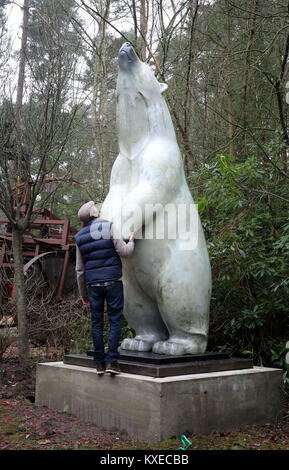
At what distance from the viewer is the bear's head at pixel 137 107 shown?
164 inches

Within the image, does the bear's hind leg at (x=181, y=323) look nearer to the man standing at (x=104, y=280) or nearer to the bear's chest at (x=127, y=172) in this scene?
the man standing at (x=104, y=280)

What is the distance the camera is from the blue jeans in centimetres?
358

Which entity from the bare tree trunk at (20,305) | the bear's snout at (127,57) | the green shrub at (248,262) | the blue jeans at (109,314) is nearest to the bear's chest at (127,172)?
the bear's snout at (127,57)

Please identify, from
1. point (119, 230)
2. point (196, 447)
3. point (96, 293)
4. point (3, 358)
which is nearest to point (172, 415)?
point (196, 447)

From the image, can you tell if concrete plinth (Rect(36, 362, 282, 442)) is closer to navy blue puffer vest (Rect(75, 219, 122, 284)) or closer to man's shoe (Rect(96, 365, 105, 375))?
man's shoe (Rect(96, 365, 105, 375))

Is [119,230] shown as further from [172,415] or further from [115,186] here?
[172,415]

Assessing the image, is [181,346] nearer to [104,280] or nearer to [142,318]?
[142,318]

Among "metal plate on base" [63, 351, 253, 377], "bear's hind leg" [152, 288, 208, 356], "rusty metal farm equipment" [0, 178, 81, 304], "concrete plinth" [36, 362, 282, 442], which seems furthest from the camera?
"rusty metal farm equipment" [0, 178, 81, 304]

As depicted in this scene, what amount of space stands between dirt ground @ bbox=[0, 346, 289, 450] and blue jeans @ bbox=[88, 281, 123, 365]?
507 mm

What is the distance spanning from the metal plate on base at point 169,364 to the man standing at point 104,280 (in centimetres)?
17

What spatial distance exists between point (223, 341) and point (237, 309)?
0.46 meters

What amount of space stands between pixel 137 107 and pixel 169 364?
6.76 ft

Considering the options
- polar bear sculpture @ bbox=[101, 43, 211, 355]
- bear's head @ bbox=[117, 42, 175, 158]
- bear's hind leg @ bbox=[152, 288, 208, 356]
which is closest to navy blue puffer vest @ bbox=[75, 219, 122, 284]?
polar bear sculpture @ bbox=[101, 43, 211, 355]

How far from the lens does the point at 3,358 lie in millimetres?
6293
